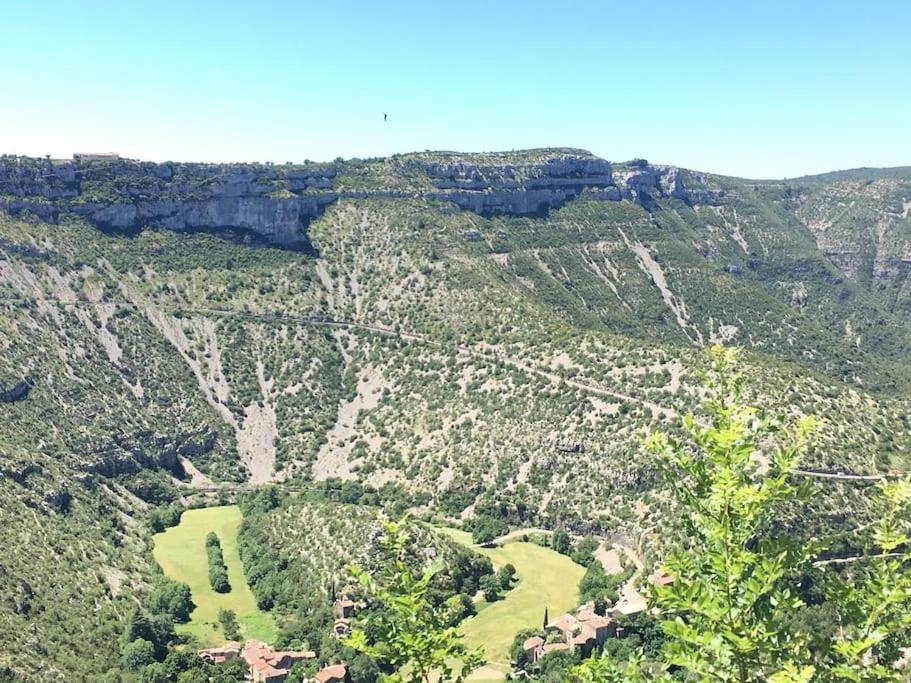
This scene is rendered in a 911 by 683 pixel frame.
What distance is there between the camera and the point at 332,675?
67.4 m

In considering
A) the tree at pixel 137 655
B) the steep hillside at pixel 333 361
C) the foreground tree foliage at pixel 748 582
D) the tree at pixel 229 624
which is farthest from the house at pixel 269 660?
the foreground tree foliage at pixel 748 582

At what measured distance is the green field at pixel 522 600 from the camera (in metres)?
73.3

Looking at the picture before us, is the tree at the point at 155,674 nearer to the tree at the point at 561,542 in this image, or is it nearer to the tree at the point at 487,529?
the tree at the point at 487,529

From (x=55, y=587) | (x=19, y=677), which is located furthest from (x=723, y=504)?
(x=55, y=587)

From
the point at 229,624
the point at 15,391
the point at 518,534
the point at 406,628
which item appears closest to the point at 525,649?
the point at 229,624

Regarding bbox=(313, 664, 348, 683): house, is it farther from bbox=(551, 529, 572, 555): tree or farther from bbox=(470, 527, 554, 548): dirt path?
bbox=(551, 529, 572, 555): tree

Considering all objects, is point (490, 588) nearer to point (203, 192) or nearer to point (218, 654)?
point (218, 654)

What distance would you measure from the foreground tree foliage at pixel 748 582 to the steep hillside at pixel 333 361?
58.8m

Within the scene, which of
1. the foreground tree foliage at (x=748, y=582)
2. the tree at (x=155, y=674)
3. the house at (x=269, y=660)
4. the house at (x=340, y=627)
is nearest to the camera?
the foreground tree foliage at (x=748, y=582)

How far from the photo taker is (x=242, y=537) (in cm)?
9869

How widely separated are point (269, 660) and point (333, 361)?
76.0 m

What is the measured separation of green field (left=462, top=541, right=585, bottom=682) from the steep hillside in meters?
7.47

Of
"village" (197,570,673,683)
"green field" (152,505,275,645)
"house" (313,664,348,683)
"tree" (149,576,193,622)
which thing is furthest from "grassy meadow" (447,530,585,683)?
"tree" (149,576,193,622)

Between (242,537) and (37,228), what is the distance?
7355cm
